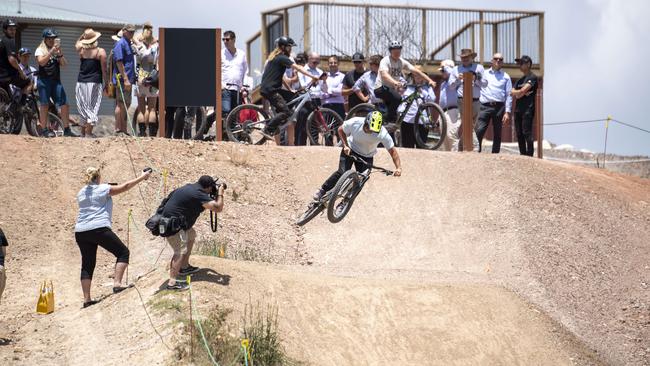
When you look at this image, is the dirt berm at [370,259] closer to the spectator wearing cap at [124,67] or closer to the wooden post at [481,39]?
the spectator wearing cap at [124,67]

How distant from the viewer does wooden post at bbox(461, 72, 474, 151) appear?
23.7 m

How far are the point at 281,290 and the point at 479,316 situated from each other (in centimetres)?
280

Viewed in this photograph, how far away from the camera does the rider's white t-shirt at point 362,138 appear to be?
18.3m

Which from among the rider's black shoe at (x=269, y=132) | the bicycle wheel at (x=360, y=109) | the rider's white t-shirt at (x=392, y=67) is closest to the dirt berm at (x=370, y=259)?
the rider's black shoe at (x=269, y=132)

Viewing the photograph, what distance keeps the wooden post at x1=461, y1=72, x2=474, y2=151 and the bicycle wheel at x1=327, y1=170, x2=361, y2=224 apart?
5.80 metres

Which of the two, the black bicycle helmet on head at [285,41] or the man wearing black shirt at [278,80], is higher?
the black bicycle helmet on head at [285,41]

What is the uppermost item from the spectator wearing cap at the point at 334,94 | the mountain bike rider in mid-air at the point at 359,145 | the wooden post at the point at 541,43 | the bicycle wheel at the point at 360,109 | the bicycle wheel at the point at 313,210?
the wooden post at the point at 541,43

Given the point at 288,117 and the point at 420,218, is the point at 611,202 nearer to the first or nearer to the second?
the point at 420,218

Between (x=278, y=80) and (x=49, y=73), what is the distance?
3857 mm

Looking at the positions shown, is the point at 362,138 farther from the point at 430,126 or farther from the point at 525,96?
the point at 525,96

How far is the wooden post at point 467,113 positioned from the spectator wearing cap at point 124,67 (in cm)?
591

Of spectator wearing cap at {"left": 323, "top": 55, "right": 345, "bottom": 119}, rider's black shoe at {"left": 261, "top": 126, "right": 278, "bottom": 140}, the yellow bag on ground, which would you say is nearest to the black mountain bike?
rider's black shoe at {"left": 261, "top": 126, "right": 278, "bottom": 140}

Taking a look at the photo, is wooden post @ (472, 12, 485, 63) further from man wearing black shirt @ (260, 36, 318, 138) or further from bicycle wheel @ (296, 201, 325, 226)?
bicycle wheel @ (296, 201, 325, 226)

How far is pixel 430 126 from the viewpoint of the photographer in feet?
76.7
